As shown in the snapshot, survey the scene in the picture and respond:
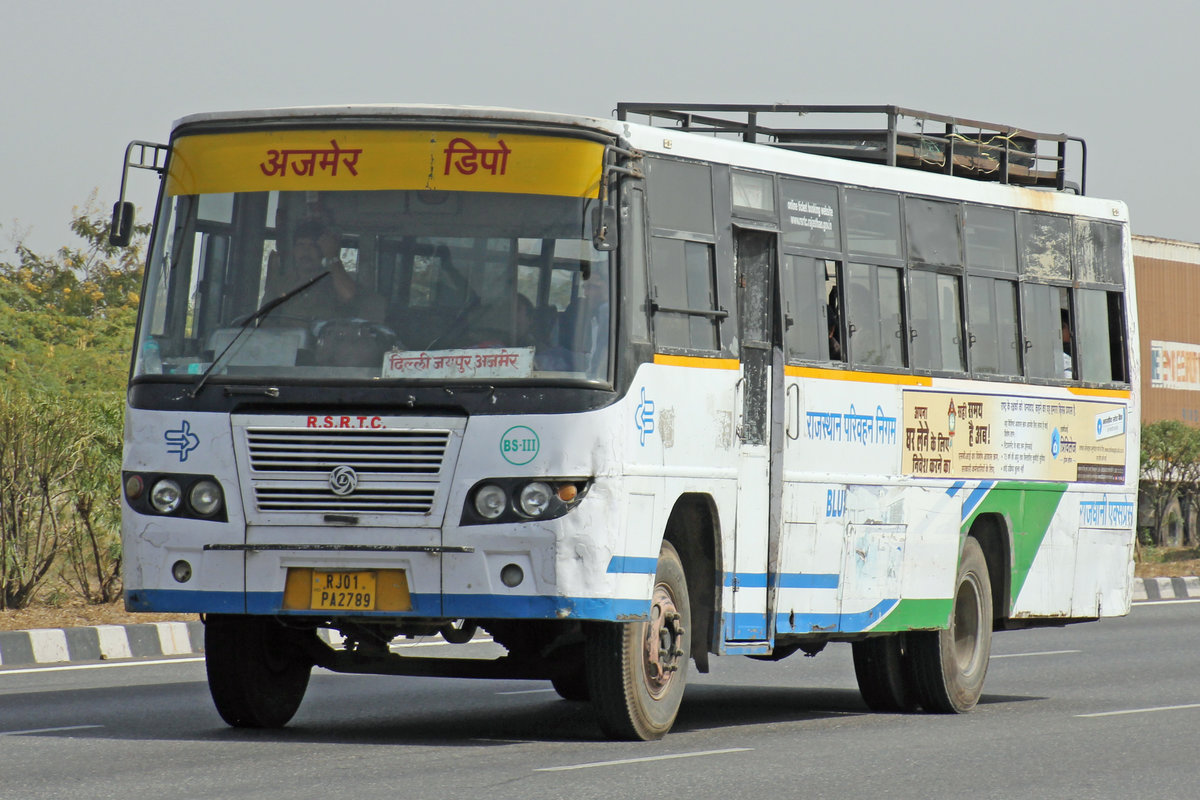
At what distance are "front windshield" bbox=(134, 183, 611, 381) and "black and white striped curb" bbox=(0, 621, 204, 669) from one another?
5.80 meters

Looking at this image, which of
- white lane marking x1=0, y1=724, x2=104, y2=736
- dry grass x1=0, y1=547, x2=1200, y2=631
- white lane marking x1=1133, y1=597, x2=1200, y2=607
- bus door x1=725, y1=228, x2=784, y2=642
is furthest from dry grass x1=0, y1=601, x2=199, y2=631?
white lane marking x1=1133, y1=597, x2=1200, y2=607

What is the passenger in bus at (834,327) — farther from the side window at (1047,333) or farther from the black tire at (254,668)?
the black tire at (254,668)

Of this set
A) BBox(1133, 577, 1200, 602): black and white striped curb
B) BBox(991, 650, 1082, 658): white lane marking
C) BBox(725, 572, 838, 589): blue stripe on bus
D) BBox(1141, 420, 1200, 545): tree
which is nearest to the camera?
BBox(725, 572, 838, 589): blue stripe on bus

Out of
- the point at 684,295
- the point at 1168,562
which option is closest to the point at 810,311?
the point at 684,295

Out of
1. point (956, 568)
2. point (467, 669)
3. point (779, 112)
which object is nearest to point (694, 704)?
point (956, 568)

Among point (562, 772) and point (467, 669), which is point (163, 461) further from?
point (562, 772)

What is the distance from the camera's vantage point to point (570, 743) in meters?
9.50

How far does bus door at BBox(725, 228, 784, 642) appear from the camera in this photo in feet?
34.1

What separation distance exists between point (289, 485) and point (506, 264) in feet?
4.64

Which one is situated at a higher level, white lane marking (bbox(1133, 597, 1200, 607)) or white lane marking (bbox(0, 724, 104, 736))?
white lane marking (bbox(1133, 597, 1200, 607))

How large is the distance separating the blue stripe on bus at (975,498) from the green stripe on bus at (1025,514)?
132 millimetres

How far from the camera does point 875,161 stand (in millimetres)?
13250

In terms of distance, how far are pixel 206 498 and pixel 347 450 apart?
721 mm

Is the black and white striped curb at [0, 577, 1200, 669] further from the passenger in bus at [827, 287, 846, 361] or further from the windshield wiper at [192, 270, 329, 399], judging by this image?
the passenger in bus at [827, 287, 846, 361]
